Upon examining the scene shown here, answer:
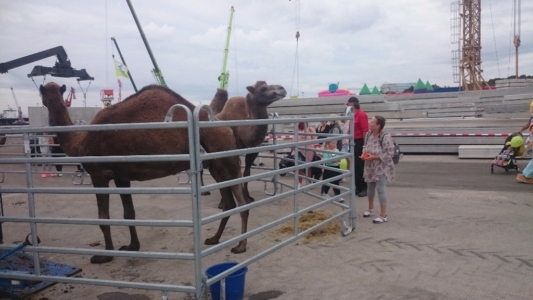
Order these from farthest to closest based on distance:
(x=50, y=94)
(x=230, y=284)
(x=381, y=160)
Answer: (x=381, y=160) → (x=50, y=94) → (x=230, y=284)

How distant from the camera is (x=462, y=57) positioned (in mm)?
41625

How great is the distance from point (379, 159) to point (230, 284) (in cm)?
352


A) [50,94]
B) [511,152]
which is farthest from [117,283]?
[511,152]

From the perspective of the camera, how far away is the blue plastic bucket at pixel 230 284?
3699 mm

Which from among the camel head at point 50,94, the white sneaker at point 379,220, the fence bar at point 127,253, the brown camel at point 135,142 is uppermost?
the camel head at point 50,94

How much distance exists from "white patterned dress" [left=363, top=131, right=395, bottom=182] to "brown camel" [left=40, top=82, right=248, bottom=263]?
2.31m

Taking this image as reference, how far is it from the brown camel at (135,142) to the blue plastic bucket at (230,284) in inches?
50.8

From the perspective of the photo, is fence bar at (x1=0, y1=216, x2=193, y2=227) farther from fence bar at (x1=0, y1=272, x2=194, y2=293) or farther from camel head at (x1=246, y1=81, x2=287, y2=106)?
camel head at (x1=246, y1=81, x2=287, y2=106)

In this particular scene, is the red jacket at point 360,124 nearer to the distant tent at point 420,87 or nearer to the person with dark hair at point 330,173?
the person with dark hair at point 330,173

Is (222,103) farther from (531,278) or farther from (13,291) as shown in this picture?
(531,278)

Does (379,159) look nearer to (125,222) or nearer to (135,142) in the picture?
(135,142)

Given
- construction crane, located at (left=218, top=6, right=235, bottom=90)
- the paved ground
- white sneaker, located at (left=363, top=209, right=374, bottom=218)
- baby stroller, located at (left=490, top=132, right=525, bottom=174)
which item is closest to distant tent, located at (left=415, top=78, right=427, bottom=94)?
construction crane, located at (left=218, top=6, right=235, bottom=90)

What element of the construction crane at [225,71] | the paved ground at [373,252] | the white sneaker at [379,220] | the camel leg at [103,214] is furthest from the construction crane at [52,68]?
the construction crane at [225,71]

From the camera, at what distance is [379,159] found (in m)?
6.33
